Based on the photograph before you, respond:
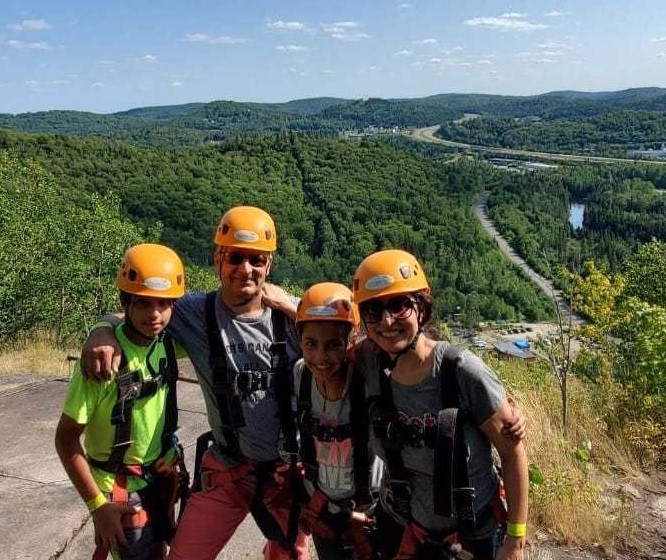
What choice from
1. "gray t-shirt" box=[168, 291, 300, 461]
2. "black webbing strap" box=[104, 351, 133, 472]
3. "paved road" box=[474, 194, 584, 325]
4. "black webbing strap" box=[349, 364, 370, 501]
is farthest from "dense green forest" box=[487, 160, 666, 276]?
"black webbing strap" box=[104, 351, 133, 472]

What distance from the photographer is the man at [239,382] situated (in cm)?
269

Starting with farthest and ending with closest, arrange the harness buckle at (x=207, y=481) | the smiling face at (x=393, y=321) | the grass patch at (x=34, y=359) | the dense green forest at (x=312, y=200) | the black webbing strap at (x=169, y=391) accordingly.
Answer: the dense green forest at (x=312, y=200) → the grass patch at (x=34, y=359) → the harness buckle at (x=207, y=481) → the black webbing strap at (x=169, y=391) → the smiling face at (x=393, y=321)

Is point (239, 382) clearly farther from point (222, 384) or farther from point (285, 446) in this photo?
point (285, 446)

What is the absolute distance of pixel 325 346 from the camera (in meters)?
2.43

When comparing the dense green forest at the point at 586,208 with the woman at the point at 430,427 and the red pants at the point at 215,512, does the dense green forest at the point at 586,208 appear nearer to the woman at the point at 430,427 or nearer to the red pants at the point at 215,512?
the red pants at the point at 215,512

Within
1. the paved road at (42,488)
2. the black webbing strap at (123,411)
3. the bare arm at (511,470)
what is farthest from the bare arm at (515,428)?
the paved road at (42,488)

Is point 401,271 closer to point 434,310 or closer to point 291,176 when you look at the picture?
point 434,310

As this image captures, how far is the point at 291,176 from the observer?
109 m

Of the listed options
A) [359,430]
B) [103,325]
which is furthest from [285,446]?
[103,325]

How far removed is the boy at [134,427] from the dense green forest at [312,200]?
2567cm

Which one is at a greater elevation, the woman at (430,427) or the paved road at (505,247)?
the woman at (430,427)

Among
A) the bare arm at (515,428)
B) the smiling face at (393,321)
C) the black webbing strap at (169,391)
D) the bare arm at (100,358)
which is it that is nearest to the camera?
the bare arm at (515,428)

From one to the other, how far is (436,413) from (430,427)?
56mm

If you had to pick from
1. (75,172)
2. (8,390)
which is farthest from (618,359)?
(75,172)
